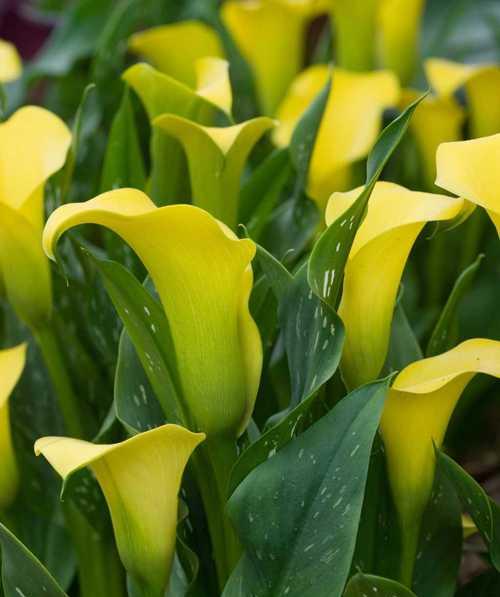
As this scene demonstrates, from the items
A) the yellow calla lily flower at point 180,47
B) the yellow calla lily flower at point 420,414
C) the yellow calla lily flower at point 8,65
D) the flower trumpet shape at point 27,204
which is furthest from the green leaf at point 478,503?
the yellow calla lily flower at point 180,47

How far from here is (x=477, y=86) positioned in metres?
0.89

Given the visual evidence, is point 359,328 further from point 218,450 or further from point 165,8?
point 165,8

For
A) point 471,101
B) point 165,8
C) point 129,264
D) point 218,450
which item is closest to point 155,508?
point 218,450

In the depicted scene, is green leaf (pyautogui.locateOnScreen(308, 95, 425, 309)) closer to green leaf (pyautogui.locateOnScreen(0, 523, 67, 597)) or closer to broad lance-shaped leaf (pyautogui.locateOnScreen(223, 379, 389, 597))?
broad lance-shaped leaf (pyautogui.locateOnScreen(223, 379, 389, 597))

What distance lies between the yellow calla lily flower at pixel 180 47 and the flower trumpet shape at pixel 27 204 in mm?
360

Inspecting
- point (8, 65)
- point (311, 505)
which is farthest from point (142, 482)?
point (8, 65)

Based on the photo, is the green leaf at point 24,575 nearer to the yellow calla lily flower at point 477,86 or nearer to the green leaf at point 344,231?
the green leaf at point 344,231

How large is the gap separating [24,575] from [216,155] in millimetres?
242

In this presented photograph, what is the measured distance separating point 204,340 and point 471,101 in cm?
50

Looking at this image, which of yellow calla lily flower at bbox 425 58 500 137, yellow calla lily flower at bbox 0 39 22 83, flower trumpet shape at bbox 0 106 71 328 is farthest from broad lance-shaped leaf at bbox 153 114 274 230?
yellow calla lily flower at bbox 425 58 500 137

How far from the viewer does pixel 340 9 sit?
38.7 inches

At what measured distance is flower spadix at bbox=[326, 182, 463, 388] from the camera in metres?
0.48

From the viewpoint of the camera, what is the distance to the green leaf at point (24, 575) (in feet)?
1.62

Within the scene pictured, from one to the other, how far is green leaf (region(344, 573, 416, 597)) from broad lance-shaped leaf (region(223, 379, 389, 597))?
2 centimetres
